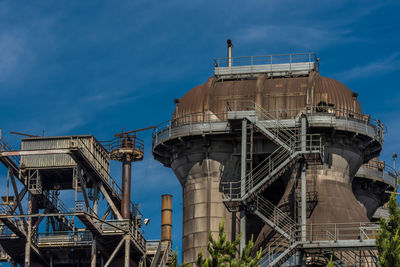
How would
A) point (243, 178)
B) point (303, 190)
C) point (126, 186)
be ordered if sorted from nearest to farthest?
point (303, 190)
point (243, 178)
point (126, 186)

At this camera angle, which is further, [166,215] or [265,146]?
[166,215]

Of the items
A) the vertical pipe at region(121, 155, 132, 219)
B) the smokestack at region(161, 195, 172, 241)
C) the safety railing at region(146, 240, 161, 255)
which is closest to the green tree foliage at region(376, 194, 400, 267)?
the safety railing at region(146, 240, 161, 255)

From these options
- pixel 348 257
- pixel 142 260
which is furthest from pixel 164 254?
pixel 348 257

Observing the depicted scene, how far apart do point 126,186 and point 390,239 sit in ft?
123

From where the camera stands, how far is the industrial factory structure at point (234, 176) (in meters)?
75.6

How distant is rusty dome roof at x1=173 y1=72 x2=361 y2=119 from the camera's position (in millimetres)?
80812

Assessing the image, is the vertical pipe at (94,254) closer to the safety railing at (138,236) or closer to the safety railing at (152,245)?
the safety railing at (138,236)

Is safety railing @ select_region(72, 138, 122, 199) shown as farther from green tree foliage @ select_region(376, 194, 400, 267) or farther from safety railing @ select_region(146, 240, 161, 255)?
green tree foliage @ select_region(376, 194, 400, 267)

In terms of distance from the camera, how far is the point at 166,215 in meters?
94.8

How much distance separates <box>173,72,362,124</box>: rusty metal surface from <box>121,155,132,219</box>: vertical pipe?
28.4 feet

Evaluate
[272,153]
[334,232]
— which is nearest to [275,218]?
[334,232]

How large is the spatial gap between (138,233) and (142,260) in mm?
2129

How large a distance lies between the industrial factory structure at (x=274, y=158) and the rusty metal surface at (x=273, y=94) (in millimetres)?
72

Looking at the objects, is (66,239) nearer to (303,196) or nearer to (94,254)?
(94,254)
